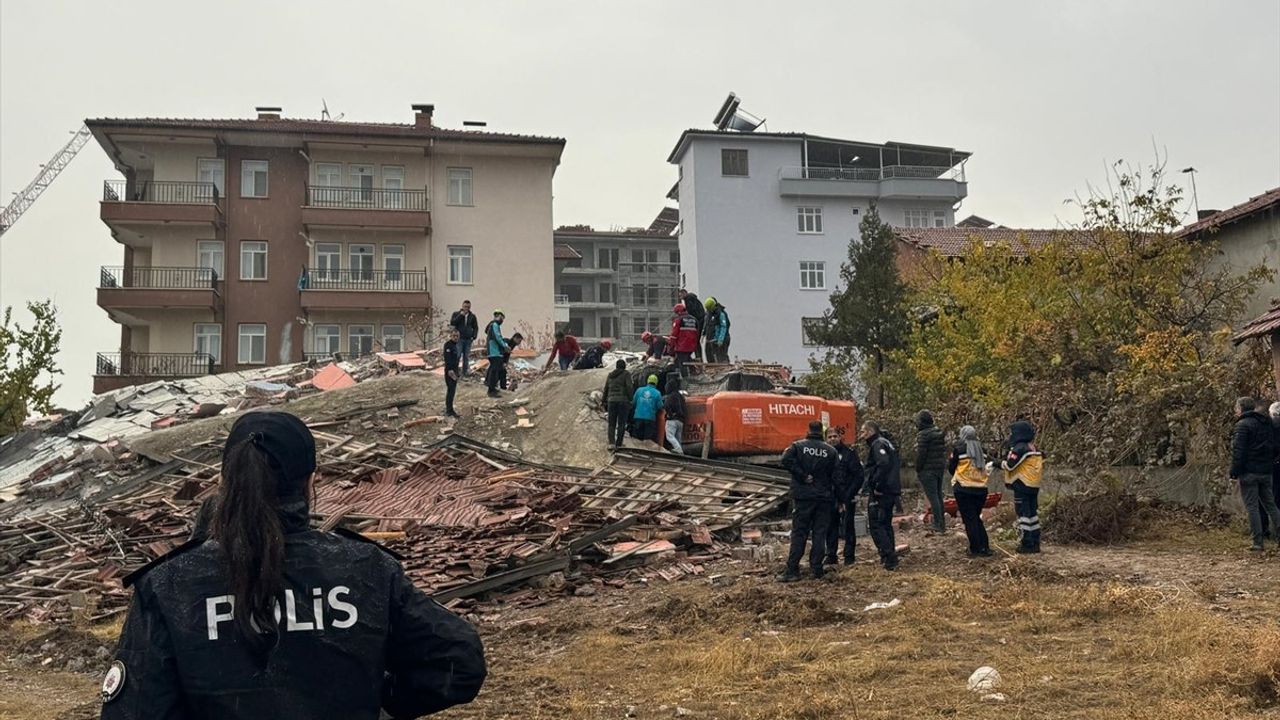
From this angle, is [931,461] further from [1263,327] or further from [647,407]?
[647,407]

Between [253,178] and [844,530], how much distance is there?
3609 cm

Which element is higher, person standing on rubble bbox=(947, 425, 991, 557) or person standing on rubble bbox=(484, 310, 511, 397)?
person standing on rubble bbox=(484, 310, 511, 397)

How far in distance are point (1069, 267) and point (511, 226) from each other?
26027 mm

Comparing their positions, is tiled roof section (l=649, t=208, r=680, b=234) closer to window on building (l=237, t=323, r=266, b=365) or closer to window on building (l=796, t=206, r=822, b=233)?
window on building (l=796, t=206, r=822, b=233)

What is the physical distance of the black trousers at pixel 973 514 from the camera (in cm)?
1225

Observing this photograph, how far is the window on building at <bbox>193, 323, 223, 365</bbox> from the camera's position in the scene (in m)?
41.0

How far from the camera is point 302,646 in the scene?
259 cm

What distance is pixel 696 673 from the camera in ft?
25.8

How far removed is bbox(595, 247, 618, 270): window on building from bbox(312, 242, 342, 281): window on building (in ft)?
112

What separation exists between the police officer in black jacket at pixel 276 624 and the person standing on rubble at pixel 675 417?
16.3m

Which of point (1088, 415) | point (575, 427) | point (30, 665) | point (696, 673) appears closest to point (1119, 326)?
point (1088, 415)

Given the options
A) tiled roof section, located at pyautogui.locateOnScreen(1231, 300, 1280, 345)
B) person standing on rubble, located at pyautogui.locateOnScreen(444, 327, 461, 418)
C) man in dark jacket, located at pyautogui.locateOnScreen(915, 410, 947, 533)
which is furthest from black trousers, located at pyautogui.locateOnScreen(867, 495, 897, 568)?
person standing on rubble, located at pyautogui.locateOnScreen(444, 327, 461, 418)

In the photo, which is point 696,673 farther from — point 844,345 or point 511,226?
point 511,226

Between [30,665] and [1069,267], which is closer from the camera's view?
[30,665]
